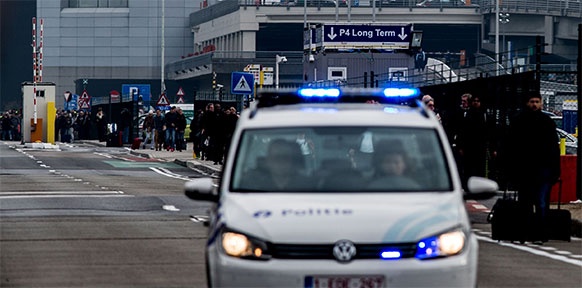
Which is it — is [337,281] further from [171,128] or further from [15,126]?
[15,126]

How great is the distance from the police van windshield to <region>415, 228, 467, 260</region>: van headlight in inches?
28.6

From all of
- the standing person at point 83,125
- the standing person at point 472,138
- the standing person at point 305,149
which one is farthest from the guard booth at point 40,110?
the standing person at point 305,149

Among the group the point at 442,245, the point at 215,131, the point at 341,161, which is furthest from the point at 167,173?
the point at 442,245

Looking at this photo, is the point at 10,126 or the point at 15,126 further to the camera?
the point at 15,126

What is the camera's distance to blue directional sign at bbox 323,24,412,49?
6325 centimetres

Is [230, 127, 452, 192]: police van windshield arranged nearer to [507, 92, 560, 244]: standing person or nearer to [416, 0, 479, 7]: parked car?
[507, 92, 560, 244]: standing person

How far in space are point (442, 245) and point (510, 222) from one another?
28.1ft

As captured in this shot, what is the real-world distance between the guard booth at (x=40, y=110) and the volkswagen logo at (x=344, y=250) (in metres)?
51.9

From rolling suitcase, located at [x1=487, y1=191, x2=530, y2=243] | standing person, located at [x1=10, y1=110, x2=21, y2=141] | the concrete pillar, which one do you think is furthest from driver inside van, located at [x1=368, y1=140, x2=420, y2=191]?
the concrete pillar

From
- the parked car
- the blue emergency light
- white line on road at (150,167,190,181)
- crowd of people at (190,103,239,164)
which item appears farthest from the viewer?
the parked car

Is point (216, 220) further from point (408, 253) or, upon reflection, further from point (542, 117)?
point (542, 117)

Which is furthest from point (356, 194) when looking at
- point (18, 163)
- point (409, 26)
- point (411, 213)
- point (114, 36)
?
point (114, 36)

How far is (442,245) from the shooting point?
9.07 metres

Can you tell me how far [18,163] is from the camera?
4222cm
